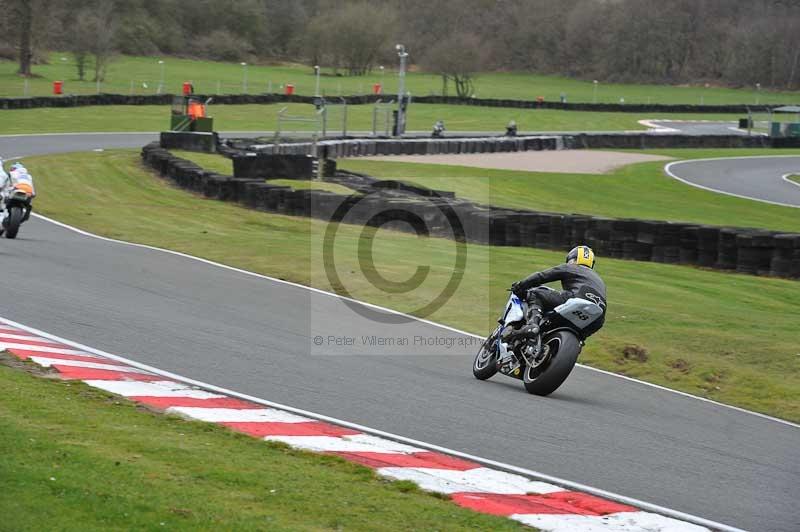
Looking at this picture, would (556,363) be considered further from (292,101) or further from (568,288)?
(292,101)

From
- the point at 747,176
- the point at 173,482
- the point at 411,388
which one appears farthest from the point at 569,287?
the point at 747,176

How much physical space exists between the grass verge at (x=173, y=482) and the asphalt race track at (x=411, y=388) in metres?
1.38

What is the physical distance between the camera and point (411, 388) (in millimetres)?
9328

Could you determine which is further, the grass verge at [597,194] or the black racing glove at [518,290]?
the grass verge at [597,194]

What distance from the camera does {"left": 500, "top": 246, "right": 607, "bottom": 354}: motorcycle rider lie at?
9.50 m

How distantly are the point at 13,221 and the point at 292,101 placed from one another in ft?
151

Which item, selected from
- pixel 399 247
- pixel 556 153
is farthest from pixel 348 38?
pixel 399 247

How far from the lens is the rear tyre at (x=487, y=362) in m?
10.1

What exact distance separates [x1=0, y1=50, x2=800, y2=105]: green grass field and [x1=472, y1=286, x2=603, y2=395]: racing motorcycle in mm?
47441

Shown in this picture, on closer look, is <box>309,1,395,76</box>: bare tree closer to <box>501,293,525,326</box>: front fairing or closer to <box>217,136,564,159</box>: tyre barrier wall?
<box>217,136,564,159</box>: tyre barrier wall

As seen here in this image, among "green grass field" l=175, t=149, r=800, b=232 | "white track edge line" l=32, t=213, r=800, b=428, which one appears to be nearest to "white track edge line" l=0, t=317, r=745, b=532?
"white track edge line" l=32, t=213, r=800, b=428

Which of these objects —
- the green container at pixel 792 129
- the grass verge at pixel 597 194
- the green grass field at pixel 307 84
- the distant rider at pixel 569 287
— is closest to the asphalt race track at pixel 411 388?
the distant rider at pixel 569 287

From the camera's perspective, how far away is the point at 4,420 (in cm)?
660

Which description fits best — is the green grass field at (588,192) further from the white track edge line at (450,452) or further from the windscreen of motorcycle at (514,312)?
the white track edge line at (450,452)
